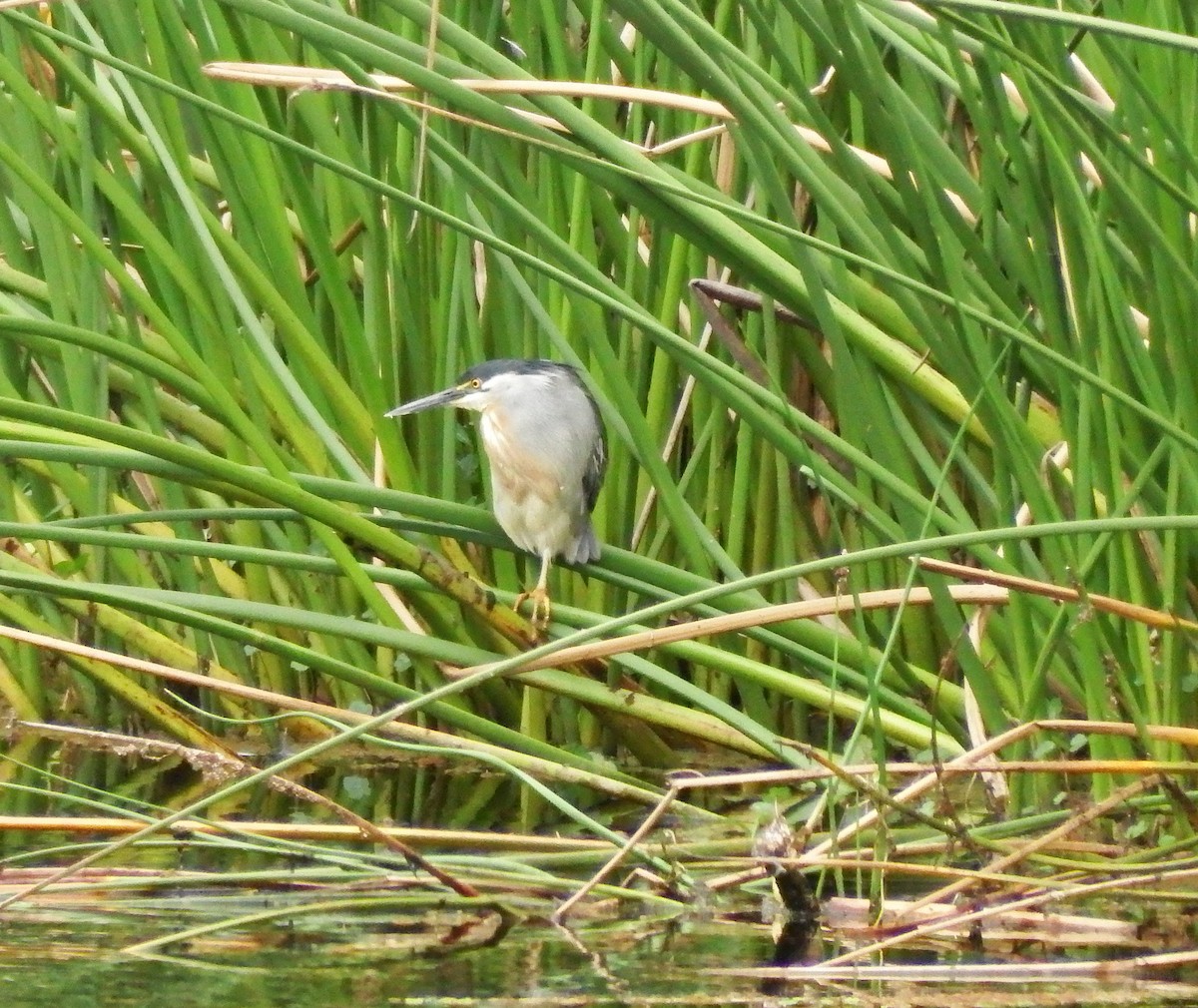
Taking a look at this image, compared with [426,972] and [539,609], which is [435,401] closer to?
[539,609]

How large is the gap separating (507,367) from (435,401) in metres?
0.22

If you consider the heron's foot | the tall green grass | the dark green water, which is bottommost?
the dark green water

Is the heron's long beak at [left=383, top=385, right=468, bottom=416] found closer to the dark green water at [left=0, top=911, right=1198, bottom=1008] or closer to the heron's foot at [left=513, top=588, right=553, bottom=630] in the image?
the heron's foot at [left=513, top=588, right=553, bottom=630]

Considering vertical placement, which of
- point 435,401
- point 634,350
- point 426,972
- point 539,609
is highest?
point 634,350

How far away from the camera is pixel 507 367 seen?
141 inches

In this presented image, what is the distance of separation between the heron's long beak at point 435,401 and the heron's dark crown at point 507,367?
7 cm

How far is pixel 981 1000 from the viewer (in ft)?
6.14

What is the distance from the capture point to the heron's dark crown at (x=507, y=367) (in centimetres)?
352

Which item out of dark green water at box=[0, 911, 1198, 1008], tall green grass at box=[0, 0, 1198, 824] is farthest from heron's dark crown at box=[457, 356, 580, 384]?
dark green water at box=[0, 911, 1198, 1008]

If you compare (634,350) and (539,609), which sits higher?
(634,350)

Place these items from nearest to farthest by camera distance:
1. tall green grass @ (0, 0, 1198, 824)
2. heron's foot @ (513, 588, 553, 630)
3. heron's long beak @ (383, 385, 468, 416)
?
tall green grass @ (0, 0, 1198, 824)
heron's foot @ (513, 588, 553, 630)
heron's long beak @ (383, 385, 468, 416)

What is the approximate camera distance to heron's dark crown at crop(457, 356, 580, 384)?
352 centimetres

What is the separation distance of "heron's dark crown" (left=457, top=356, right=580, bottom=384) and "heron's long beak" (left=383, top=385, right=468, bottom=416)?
0.07 metres

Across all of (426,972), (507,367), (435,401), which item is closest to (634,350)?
(507,367)
